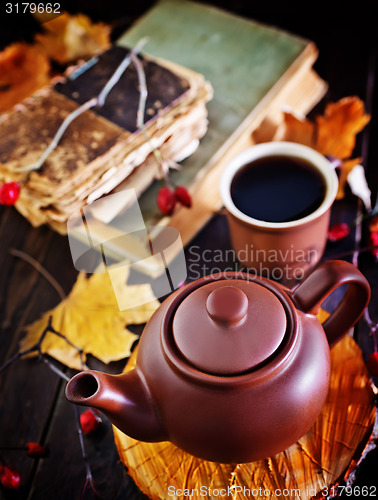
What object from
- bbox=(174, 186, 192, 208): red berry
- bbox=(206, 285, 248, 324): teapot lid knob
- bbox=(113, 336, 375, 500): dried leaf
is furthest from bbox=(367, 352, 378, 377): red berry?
bbox=(174, 186, 192, 208): red berry

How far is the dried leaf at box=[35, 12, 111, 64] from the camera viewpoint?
126 cm

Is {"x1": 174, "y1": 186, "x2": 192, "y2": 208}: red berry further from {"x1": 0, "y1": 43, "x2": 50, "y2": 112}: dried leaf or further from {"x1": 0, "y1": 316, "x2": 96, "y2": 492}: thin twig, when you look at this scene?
{"x1": 0, "y1": 43, "x2": 50, "y2": 112}: dried leaf

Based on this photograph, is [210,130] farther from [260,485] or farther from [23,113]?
[260,485]

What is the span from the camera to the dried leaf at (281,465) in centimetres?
65

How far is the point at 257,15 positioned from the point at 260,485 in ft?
3.89

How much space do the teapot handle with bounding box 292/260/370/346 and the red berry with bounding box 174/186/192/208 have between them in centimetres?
33

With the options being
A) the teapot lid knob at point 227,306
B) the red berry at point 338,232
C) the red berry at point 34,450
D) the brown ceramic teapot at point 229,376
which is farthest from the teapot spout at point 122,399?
the red berry at point 338,232

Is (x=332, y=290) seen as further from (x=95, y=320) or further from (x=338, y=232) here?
(x=95, y=320)

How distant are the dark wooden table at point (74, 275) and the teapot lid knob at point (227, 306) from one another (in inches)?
13.9

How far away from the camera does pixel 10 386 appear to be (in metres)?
0.88

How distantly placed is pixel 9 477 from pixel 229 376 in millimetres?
417

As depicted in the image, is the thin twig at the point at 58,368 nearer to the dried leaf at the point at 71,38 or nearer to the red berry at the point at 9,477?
the red berry at the point at 9,477

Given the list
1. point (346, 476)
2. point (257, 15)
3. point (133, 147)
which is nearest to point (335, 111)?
point (133, 147)

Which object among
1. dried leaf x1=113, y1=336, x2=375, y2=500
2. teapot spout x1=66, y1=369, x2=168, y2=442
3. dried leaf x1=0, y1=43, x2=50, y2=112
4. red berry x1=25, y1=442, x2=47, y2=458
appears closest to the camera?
teapot spout x1=66, y1=369, x2=168, y2=442
